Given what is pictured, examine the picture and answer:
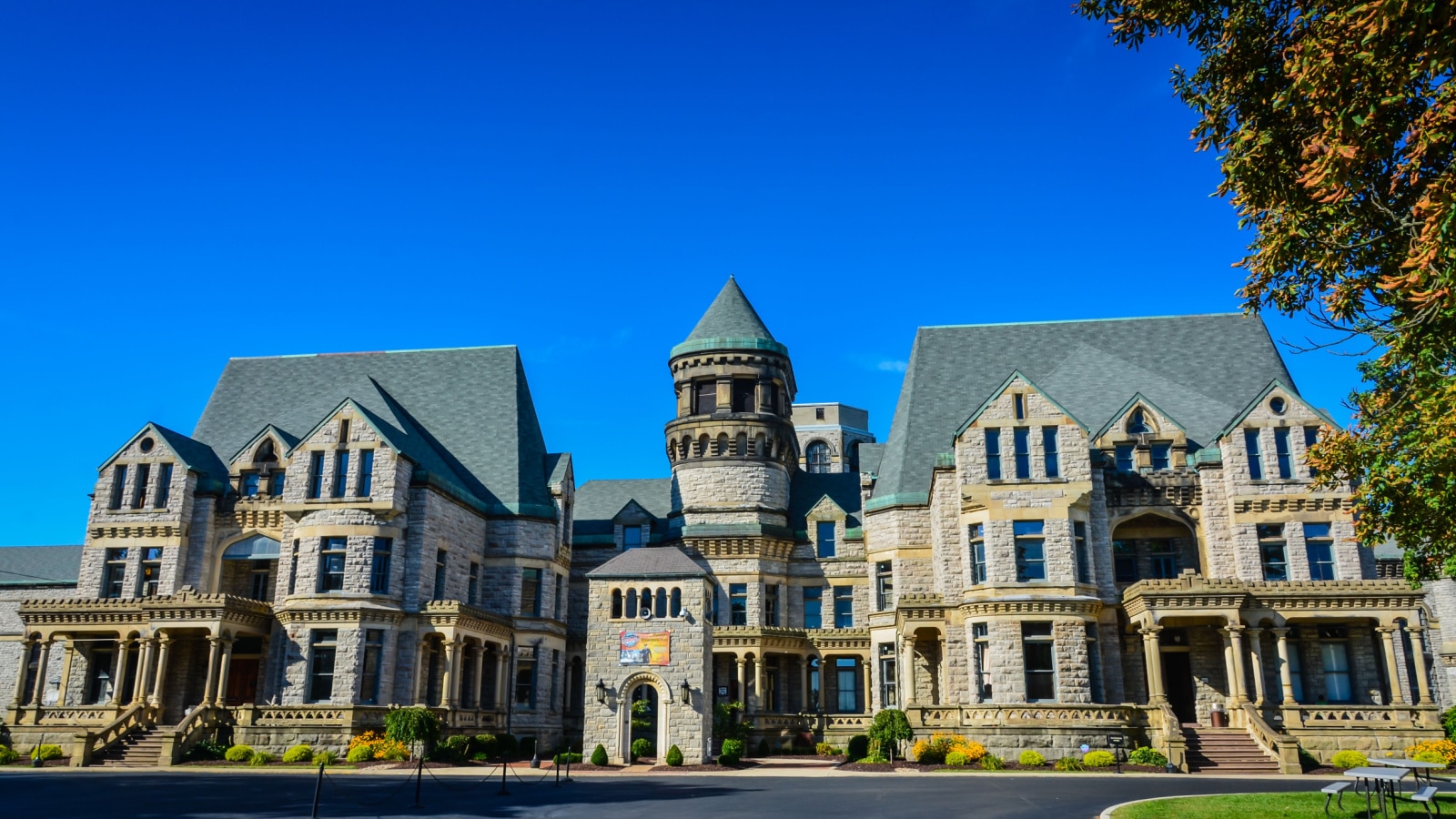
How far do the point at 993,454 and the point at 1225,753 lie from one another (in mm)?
12332

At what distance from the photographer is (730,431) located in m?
51.1

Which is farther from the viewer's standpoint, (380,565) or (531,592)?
(531,592)

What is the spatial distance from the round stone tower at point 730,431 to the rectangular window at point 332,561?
15.8 metres

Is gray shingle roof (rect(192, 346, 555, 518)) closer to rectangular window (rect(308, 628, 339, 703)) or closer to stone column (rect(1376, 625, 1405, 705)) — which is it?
rectangular window (rect(308, 628, 339, 703))

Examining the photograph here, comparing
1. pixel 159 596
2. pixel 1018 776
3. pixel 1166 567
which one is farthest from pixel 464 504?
pixel 1166 567

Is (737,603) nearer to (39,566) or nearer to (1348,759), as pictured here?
(1348,759)

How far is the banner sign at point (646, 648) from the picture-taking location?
35.2 m

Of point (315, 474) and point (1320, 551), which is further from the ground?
point (315, 474)

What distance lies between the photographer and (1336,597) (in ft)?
119

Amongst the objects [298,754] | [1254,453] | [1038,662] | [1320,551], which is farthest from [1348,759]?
[298,754]

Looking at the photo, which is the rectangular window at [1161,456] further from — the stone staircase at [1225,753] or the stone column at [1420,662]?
the stone staircase at [1225,753]

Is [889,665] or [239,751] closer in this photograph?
[239,751]

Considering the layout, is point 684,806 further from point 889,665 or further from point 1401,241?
point 889,665

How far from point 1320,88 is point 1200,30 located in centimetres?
442
